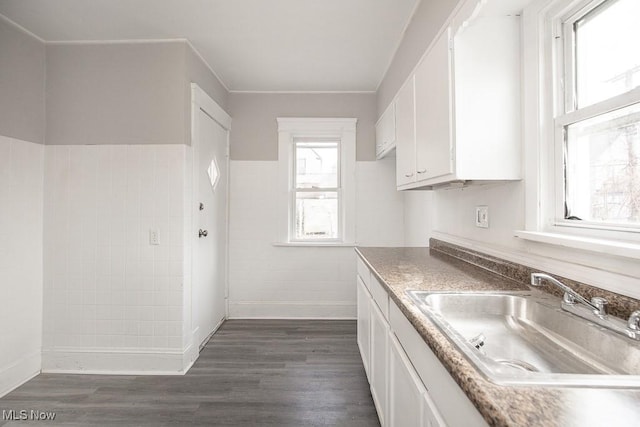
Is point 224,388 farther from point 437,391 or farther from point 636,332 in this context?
point 636,332

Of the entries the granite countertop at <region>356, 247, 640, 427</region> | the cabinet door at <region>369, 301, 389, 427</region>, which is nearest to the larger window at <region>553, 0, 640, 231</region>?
the granite countertop at <region>356, 247, 640, 427</region>

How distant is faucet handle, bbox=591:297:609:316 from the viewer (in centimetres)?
95

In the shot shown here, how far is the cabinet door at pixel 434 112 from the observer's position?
4.86ft

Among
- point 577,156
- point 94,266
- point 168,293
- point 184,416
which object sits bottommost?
point 184,416

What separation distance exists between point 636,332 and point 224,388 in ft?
7.40

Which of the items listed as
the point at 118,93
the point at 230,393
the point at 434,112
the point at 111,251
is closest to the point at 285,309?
the point at 230,393

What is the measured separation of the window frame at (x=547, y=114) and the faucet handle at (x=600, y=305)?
0.23 m

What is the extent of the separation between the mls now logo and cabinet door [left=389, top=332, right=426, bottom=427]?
2.10 metres

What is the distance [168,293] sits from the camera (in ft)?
8.14

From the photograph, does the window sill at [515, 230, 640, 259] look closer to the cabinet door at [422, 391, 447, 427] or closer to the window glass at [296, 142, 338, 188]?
the cabinet door at [422, 391, 447, 427]

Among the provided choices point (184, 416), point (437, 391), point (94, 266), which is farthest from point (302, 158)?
point (437, 391)

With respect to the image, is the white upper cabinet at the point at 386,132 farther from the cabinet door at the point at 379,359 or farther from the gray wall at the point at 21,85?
the gray wall at the point at 21,85

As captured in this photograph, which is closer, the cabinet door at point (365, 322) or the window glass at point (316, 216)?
the cabinet door at point (365, 322)

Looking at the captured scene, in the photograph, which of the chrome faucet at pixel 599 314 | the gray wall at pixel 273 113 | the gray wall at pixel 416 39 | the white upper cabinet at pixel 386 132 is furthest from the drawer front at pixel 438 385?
the gray wall at pixel 273 113
